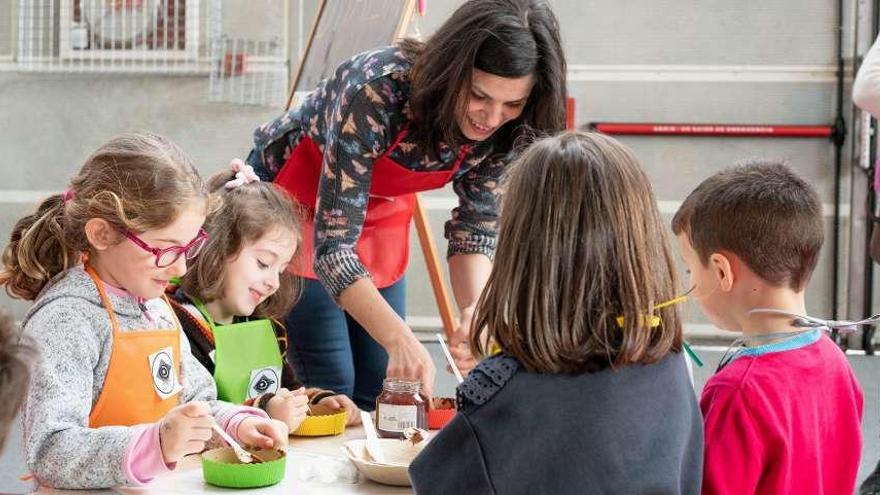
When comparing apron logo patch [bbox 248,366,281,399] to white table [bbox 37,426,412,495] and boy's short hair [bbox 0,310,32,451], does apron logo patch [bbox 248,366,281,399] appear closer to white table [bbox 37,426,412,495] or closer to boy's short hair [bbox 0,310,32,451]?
white table [bbox 37,426,412,495]

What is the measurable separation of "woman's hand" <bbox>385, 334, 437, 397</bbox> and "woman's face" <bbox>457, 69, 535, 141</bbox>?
40cm

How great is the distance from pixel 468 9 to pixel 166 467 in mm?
905

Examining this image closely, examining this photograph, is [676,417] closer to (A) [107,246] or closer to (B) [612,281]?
(B) [612,281]

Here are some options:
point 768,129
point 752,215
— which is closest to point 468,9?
point 752,215

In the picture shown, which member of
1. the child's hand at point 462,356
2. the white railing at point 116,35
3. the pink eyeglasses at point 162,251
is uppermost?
the white railing at point 116,35

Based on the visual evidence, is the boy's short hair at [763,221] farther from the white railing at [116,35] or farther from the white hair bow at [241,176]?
the white railing at [116,35]

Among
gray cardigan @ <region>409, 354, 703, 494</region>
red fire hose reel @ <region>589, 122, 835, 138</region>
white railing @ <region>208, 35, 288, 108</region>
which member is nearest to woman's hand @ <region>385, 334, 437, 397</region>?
gray cardigan @ <region>409, 354, 703, 494</region>

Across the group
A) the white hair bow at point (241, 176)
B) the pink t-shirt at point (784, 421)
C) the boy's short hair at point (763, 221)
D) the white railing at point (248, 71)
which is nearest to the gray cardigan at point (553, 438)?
the pink t-shirt at point (784, 421)

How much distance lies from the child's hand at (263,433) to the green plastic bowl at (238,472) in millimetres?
106

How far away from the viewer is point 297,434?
1.76 m

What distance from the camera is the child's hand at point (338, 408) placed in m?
1.83

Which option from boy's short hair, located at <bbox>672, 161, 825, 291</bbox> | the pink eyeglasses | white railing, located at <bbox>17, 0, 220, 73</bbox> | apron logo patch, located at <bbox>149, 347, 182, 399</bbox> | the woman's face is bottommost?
apron logo patch, located at <bbox>149, 347, 182, 399</bbox>

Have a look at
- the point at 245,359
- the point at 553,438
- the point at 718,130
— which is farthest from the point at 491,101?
the point at 718,130

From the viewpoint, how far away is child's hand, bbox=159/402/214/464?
1.40 m
